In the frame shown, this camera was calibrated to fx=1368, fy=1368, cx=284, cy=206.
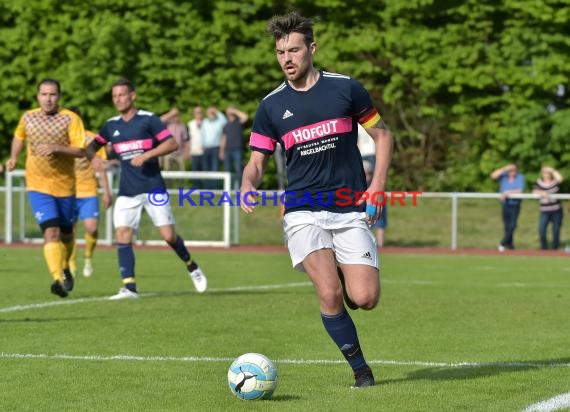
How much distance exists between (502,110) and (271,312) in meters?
17.3

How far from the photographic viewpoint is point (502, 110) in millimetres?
29219

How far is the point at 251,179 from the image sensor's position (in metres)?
8.20

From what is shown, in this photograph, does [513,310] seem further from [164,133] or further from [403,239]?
[403,239]

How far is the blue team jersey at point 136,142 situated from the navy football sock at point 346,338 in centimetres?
652

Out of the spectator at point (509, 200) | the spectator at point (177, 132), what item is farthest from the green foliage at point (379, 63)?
the spectator at point (509, 200)

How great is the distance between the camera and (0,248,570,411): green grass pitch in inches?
301

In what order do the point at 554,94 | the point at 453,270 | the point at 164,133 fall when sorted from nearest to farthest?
1. the point at 164,133
2. the point at 453,270
3. the point at 554,94

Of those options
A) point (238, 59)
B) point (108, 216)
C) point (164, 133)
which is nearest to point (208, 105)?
point (238, 59)

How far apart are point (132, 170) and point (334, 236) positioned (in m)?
6.59

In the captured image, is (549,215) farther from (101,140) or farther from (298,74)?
(298,74)

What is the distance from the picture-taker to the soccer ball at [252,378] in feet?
24.8

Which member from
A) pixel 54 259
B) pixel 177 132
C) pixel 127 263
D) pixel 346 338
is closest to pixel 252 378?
pixel 346 338

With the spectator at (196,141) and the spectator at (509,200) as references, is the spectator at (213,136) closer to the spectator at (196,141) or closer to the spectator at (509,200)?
the spectator at (196,141)

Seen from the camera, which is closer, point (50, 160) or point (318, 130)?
point (318, 130)
